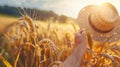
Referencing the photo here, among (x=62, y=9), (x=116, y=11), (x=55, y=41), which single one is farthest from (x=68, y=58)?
(x=116, y=11)

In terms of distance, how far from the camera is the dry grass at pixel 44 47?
7.77ft

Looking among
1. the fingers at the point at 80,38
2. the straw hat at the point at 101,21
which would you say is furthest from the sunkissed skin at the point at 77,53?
the straw hat at the point at 101,21

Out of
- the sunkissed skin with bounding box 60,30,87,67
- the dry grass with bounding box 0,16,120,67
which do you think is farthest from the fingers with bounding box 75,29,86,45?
the dry grass with bounding box 0,16,120,67

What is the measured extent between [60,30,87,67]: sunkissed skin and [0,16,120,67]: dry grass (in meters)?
0.09

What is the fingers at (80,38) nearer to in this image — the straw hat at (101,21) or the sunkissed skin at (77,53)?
the sunkissed skin at (77,53)

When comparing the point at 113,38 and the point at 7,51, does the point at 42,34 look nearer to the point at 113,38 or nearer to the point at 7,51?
the point at 7,51

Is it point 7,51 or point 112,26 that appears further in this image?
point 112,26

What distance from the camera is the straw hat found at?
2527mm

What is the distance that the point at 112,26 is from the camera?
258 cm

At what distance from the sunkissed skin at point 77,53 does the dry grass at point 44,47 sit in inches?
3.5

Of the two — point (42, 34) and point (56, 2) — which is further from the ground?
point (56, 2)

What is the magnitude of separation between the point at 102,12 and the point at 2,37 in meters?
0.68

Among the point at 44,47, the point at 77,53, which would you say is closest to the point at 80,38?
the point at 77,53

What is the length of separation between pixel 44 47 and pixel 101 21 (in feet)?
1.38
